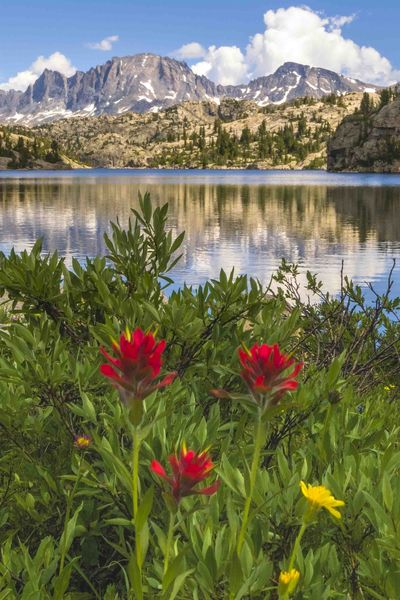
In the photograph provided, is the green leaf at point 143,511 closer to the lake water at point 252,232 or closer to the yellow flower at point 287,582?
the yellow flower at point 287,582

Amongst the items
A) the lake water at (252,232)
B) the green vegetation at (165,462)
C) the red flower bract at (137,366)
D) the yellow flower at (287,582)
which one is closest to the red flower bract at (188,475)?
the green vegetation at (165,462)

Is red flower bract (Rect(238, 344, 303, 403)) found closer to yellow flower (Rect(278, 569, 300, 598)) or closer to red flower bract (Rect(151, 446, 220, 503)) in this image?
red flower bract (Rect(151, 446, 220, 503))

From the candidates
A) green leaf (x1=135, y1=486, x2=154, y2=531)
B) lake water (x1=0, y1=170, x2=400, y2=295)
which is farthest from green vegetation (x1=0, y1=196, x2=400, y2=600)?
lake water (x1=0, y1=170, x2=400, y2=295)

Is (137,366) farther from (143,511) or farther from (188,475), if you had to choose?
(143,511)

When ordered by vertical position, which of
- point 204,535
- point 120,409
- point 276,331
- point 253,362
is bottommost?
point 204,535

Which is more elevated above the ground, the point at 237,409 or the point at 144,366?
the point at 144,366

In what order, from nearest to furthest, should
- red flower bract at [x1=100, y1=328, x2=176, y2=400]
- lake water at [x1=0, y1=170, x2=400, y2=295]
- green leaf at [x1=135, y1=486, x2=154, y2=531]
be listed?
red flower bract at [x1=100, y1=328, x2=176, y2=400] < green leaf at [x1=135, y1=486, x2=154, y2=531] < lake water at [x1=0, y1=170, x2=400, y2=295]

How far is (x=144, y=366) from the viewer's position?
5.28 ft

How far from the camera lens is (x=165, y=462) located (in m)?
2.93

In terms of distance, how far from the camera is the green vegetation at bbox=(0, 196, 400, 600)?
2.33 meters

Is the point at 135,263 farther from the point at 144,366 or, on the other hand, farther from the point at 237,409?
the point at 144,366

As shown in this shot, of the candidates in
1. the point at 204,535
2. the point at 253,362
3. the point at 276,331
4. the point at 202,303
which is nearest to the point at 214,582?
the point at 204,535

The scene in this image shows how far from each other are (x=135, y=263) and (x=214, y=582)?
12.6 ft

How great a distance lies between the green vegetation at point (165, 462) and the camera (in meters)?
2.33
